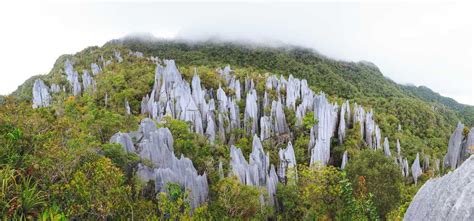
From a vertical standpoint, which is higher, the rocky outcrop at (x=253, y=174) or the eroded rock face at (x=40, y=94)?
the eroded rock face at (x=40, y=94)

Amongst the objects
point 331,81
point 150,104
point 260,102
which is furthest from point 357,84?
point 150,104

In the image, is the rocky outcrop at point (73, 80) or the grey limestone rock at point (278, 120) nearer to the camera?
the grey limestone rock at point (278, 120)

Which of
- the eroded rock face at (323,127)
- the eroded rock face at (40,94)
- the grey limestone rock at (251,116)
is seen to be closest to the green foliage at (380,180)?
the eroded rock face at (323,127)

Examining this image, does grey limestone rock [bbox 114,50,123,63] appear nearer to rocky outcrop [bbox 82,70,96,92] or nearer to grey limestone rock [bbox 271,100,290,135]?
rocky outcrop [bbox 82,70,96,92]

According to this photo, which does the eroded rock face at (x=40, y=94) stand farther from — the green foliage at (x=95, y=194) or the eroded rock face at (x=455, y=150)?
the eroded rock face at (x=455, y=150)

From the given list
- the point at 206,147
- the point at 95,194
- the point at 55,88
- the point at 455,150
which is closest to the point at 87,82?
the point at 55,88

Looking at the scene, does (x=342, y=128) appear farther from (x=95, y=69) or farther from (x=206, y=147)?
(x=95, y=69)
